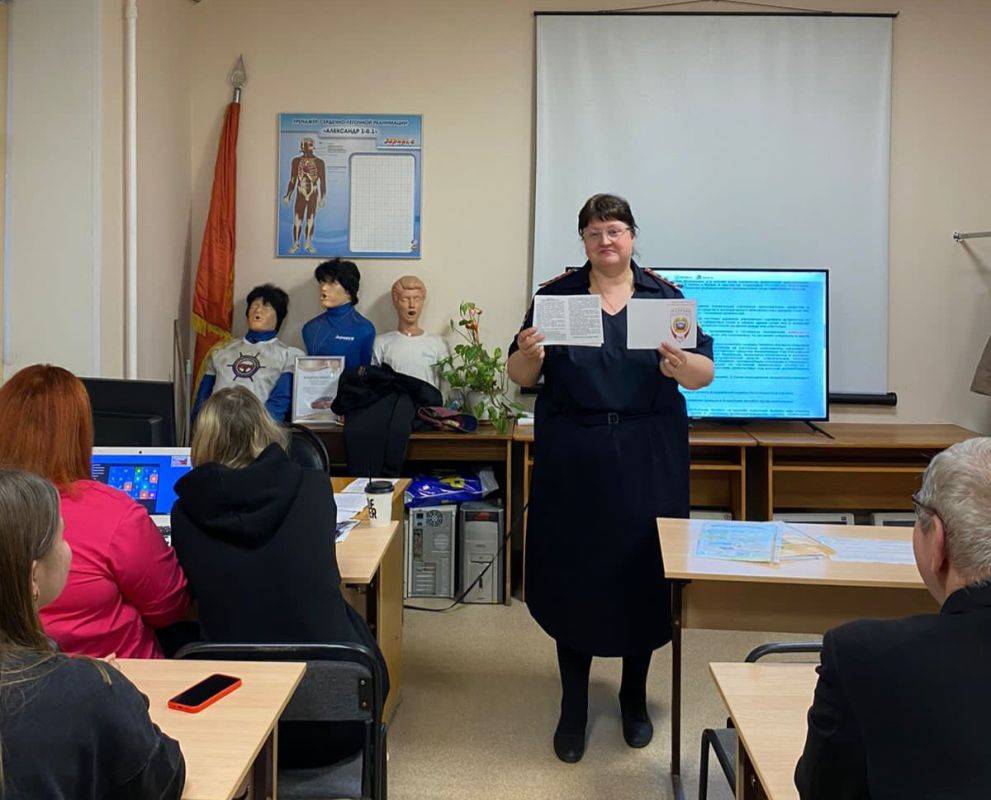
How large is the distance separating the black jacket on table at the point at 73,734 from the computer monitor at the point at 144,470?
1.40 m

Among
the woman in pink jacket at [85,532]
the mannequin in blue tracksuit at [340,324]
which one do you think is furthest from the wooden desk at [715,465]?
the woman in pink jacket at [85,532]

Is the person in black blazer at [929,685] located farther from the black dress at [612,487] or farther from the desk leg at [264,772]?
the black dress at [612,487]

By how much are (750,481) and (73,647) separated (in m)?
3.38

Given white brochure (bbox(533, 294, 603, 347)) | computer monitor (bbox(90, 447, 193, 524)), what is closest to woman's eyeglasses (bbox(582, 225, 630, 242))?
white brochure (bbox(533, 294, 603, 347))

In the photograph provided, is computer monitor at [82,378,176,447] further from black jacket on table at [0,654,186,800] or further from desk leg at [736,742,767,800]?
desk leg at [736,742,767,800]

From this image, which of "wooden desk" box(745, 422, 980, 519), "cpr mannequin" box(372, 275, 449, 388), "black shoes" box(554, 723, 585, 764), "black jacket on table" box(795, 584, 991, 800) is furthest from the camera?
"cpr mannequin" box(372, 275, 449, 388)

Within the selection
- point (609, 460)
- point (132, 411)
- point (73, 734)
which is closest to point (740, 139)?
point (609, 460)

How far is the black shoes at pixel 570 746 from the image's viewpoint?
270 centimetres

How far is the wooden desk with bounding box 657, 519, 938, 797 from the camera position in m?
2.12

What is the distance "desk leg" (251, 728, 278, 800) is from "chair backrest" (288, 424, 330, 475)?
1.26 metres

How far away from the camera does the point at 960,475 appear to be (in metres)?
1.11

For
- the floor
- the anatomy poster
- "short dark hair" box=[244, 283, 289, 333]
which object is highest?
the anatomy poster

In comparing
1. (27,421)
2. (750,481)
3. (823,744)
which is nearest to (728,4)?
(750,481)

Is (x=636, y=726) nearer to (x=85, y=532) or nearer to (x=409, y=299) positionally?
(x=85, y=532)
